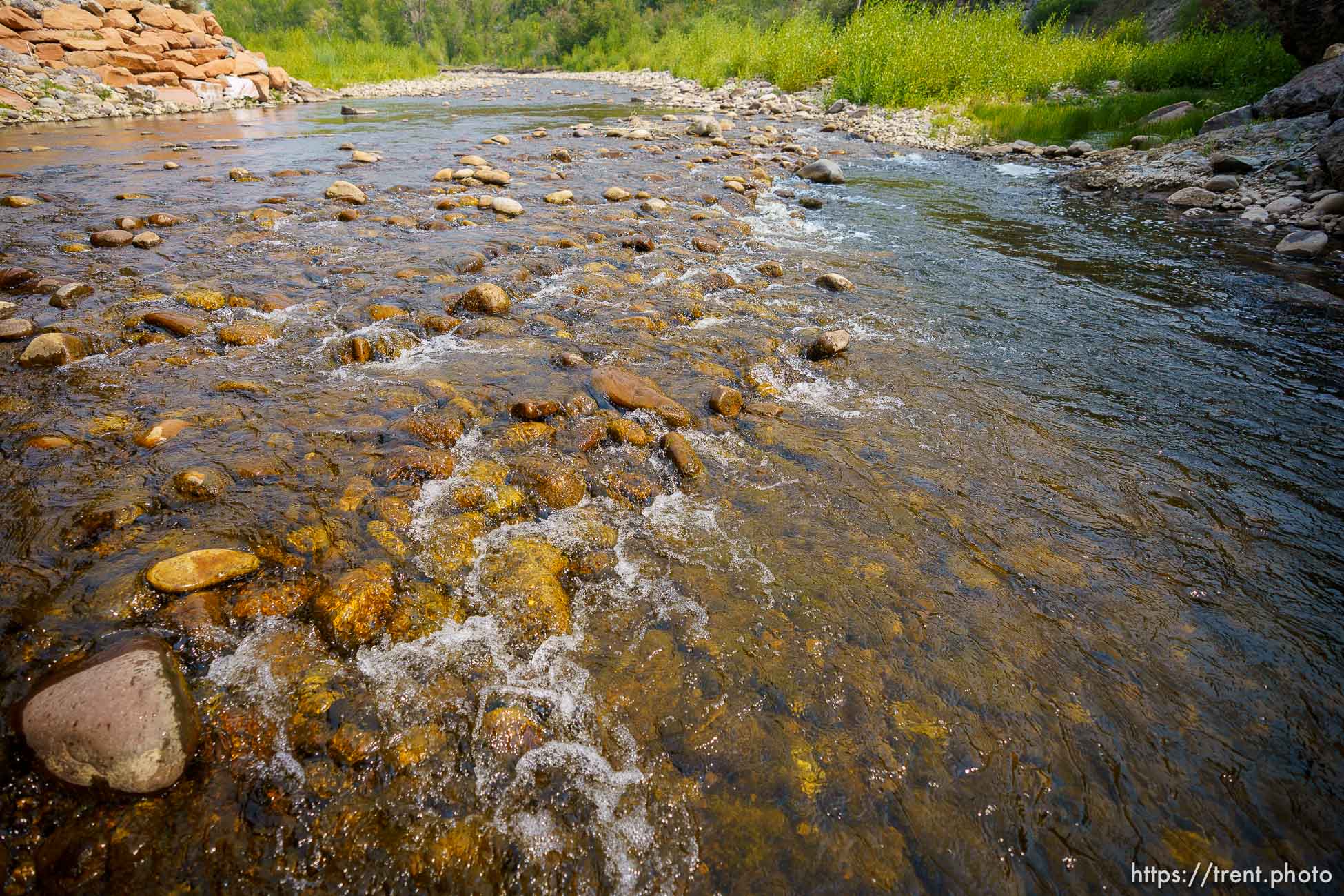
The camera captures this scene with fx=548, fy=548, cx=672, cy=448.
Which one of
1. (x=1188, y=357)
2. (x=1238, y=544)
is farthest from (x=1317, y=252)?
(x=1238, y=544)

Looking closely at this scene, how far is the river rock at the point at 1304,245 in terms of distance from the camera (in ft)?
21.1

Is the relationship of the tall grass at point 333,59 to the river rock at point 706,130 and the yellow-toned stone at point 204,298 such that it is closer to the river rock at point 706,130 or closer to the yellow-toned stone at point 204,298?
the river rock at point 706,130

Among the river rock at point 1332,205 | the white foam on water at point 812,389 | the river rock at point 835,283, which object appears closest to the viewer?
the white foam on water at point 812,389

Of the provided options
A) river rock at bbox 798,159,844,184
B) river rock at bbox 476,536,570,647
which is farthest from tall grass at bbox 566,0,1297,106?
river rock at bbox 476,536,570,647

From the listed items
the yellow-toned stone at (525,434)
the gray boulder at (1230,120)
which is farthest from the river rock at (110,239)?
the gray boulder at (1230,120)

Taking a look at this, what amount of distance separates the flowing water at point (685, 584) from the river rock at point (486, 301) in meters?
0.16

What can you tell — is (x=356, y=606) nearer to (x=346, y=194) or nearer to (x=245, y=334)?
(x=245, y=334)

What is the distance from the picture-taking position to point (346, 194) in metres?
7.14

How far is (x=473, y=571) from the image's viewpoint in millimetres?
2312

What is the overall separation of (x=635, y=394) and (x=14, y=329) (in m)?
4.04

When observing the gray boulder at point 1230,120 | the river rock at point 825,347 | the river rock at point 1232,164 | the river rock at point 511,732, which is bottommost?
the river rock at point 511,732

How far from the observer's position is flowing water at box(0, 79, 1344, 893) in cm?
158

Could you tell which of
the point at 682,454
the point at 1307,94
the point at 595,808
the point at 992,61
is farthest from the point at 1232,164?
the point at 595,808

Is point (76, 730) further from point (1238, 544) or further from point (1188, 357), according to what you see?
point (1188, 357)
